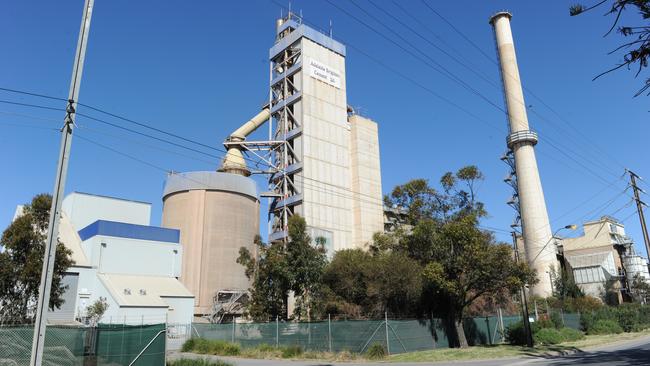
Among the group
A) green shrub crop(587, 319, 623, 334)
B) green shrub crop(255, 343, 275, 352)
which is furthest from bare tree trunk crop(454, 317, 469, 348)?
green shrub crop(587, 319, 623, 334)

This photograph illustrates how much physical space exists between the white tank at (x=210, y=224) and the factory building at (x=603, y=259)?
58.8 metres

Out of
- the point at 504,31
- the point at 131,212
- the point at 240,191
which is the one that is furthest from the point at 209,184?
the point at 504,31

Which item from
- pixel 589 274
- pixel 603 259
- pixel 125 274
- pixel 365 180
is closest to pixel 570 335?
pixel 365 180

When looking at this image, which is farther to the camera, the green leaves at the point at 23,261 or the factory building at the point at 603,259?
the factory building at the point at 603,259

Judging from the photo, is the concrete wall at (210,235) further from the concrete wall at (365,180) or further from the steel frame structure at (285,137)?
the concrete wall at (365,180)

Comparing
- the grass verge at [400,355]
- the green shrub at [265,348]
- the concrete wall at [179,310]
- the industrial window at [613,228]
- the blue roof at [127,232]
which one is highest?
the industrial window at [613,228]

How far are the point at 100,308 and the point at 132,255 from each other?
1277 cm

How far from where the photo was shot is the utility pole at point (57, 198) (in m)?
9.48

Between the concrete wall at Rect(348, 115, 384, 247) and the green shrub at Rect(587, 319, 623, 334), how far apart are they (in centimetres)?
2995

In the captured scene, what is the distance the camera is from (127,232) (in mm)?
56250

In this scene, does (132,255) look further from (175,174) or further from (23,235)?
(23,235)

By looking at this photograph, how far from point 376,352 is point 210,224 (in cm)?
4550

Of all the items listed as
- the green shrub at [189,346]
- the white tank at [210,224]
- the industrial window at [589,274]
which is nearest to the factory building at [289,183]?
the white tank at [210,224]

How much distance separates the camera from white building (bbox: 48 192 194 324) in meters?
48.6
